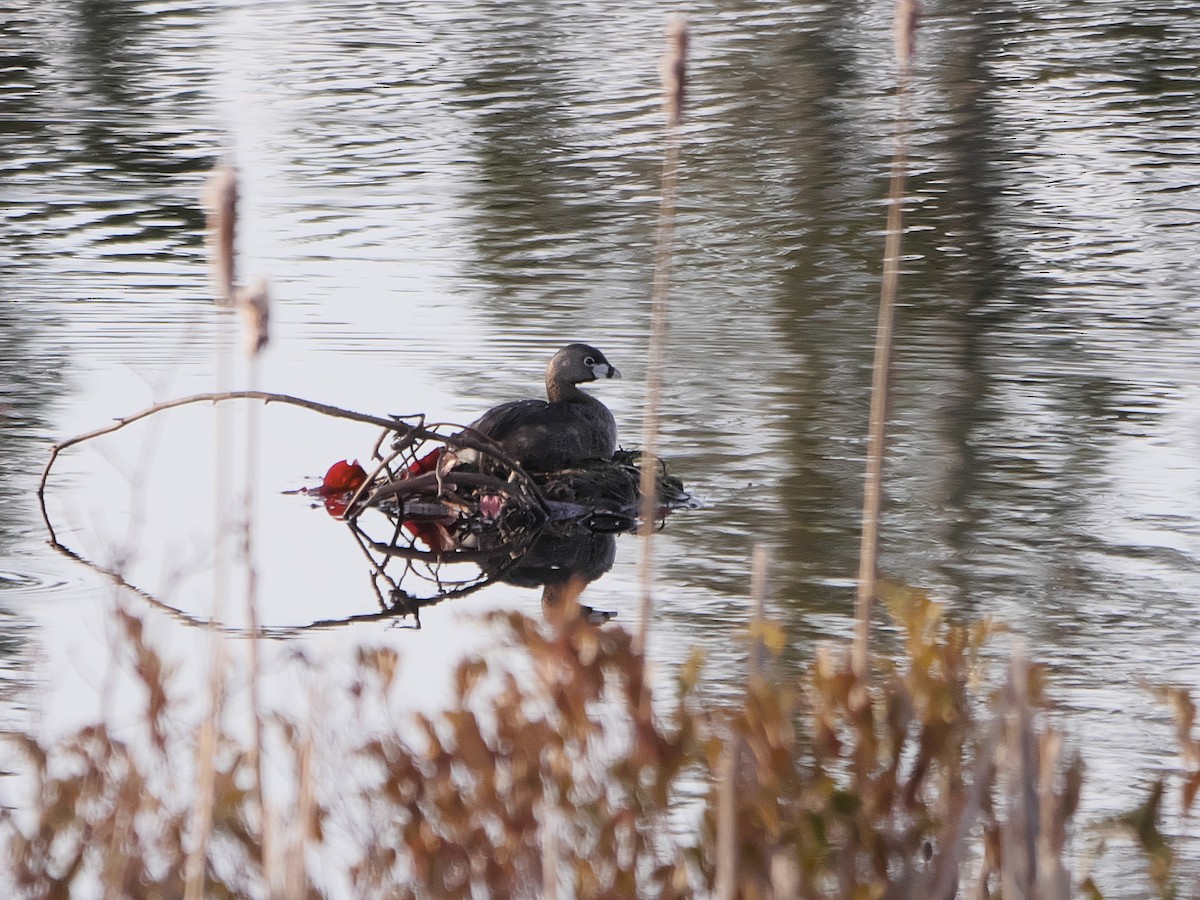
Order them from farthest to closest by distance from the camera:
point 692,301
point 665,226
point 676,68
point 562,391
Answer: point 692,301 < point 562,391 < point 665,226 < point 676,68

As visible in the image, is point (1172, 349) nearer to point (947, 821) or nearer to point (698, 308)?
point (698, 308)

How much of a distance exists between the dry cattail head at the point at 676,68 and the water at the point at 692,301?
2.39 feet

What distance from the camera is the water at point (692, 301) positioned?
19.8 feet

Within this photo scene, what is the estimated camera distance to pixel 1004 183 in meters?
12.9

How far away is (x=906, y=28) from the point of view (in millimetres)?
2879

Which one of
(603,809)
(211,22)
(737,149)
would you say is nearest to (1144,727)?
(603,809)

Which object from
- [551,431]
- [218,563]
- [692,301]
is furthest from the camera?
[692,301]

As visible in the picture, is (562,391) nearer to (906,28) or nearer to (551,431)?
(551,431)

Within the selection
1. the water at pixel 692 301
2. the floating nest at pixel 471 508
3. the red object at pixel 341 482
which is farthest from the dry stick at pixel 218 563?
the red object at pixel 341 482

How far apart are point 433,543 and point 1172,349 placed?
3812 mm

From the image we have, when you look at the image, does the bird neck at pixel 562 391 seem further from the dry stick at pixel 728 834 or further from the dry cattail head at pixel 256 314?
the dry cattail head at pixel 256 314

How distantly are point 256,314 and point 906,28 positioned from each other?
109 centimetres

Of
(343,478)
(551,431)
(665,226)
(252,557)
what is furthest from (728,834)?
(343,478)

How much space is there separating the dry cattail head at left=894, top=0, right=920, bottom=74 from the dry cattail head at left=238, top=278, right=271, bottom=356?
39.7 inches
